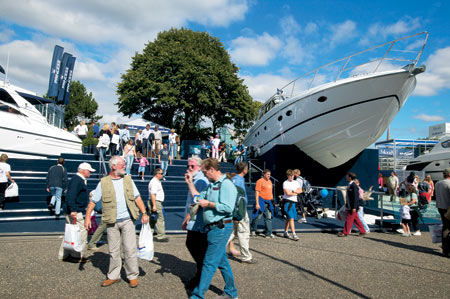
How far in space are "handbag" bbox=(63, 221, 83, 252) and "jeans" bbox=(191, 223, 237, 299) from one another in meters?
2.19

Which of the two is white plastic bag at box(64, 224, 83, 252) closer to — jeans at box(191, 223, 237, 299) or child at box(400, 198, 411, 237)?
jeans at box(191, 223, 237, 299)

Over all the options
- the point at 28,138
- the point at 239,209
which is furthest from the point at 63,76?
the point at 239,209

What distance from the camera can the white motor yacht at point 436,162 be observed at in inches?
719

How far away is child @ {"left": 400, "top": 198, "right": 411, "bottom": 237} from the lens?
24.1 ft

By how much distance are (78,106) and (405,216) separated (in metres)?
43.0

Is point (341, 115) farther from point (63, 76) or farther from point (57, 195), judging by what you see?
point (63, 76)

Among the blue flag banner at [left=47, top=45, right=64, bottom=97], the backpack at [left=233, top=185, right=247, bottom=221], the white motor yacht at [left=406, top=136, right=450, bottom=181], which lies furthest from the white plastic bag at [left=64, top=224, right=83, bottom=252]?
the white motor yacht at [left=406, top=136, right=450, bottom=181]

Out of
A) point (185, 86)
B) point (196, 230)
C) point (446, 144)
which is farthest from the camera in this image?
point (185, 86)

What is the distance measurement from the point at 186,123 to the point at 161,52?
20.4 feet

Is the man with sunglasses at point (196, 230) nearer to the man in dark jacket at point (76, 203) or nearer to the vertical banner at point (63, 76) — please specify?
the man in dark jacket at point (76, 203)

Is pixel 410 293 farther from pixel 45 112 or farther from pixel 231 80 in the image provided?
pixel 231 80

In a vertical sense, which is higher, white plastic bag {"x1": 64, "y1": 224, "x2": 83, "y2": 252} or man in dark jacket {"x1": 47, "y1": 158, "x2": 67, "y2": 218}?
man in dark jacket {"x1": 47, "y1": 158, "x2": 67, "y2": 218}

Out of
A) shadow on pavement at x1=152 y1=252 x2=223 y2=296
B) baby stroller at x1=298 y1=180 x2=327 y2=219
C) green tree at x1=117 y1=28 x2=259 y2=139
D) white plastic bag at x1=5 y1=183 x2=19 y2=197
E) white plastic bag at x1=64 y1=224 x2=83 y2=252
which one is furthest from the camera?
green tree at x1=117 y1=28 x2=259 y2=139

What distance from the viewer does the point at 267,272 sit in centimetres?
423
